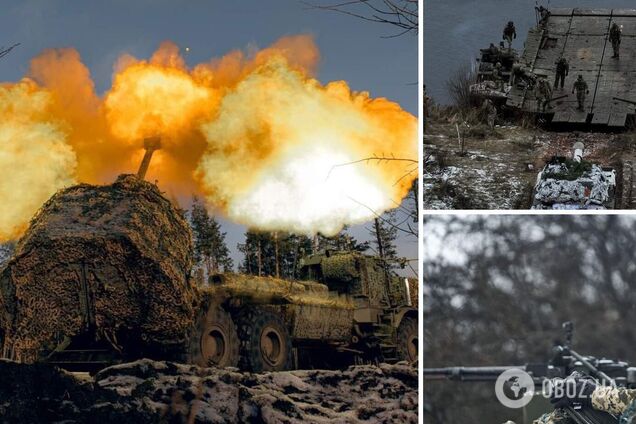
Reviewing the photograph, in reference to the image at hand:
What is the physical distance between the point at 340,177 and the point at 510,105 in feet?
4.32

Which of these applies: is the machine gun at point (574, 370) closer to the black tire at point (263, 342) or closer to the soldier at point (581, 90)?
the black tire at point (263, 342)

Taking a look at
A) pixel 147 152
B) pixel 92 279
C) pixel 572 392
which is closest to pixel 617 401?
pixel 572 392

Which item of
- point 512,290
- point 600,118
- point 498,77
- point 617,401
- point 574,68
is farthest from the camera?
point 574,68

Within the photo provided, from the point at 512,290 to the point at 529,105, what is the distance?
141 centimetres

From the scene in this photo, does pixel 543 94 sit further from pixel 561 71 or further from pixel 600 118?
pixel 600 118

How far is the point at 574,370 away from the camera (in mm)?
4359

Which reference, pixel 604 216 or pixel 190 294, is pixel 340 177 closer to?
pixel 190 294

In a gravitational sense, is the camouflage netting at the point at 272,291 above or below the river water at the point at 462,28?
below

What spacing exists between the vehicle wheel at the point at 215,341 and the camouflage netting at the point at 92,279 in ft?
0.35

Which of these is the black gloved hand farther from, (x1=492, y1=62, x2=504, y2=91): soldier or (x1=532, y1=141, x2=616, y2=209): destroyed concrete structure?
(x1=492, y1=62, x2=504, y2=91): soldier

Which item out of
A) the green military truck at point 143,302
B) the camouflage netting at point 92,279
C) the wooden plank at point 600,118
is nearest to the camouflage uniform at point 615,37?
the wooden plank at point 600,118

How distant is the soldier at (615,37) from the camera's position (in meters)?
6.48

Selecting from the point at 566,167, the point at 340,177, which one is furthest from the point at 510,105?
the point at 340,177

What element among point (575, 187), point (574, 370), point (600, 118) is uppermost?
point (600, 118)
